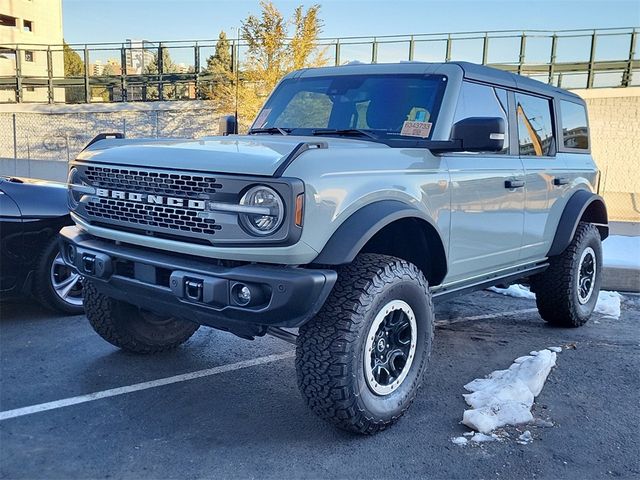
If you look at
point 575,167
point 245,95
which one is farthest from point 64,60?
point 575,167

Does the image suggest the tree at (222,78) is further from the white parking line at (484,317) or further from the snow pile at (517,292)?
the white parking line at (484,317)

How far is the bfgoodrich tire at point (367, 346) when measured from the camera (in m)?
2.95

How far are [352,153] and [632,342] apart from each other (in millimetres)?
3346

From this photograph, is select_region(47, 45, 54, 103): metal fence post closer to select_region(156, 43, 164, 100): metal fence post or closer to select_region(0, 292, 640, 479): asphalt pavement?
select_region(156, 43, 164, 100): metal fence post

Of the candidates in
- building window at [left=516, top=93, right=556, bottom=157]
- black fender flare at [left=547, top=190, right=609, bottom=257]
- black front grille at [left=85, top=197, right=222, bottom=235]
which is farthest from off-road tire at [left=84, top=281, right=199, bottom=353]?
black fender flare at [left=547, top=190, right=609, bottom=257]

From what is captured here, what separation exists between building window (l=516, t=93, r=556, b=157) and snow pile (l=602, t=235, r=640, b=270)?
266 centimetres

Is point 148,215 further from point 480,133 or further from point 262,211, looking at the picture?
point 480,133

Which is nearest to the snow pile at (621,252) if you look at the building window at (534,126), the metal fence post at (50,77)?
the building window at (534,126)

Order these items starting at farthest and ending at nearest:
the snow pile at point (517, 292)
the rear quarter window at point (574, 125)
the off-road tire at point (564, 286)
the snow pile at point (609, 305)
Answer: the snow pile at point (517, 292) → the snow pile at point (609, 305) → the rear quarter window at point (574, 125) → the off-road tire at point (564, 286)

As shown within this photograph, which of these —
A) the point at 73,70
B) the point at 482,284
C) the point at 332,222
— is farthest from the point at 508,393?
the point at 73,70

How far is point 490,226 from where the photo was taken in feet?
13.6

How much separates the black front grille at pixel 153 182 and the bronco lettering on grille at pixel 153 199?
21 millimetres

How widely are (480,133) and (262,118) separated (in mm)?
1880

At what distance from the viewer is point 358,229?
2.98m
